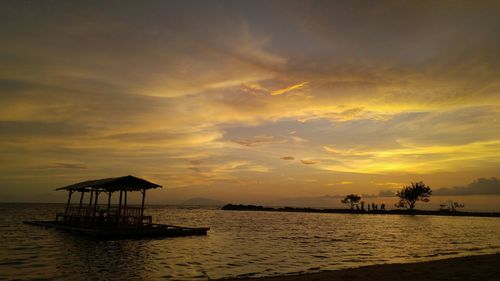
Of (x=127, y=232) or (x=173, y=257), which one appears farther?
(x=127, y=232)

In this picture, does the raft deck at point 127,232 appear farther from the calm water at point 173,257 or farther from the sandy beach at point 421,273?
the sandy beach at point 421,273

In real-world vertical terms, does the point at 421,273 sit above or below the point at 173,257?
above

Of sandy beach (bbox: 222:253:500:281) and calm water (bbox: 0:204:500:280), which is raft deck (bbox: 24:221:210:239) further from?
sandy beach (bbox: 222:253:500:281)

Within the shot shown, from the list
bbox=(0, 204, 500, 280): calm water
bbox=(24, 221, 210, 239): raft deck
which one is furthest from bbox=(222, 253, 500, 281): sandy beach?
bbox=(24, 221, 210, 239): raft deck

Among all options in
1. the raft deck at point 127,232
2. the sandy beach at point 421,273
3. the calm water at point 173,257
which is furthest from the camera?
the raft deck at point 127,232

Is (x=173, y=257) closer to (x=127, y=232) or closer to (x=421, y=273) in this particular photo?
(x=127, y=232)

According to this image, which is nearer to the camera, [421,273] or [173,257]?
[421,273]

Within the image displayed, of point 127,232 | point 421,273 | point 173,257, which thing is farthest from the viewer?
point 127,232

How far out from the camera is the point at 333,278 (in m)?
12.7

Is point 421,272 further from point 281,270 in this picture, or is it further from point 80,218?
point 80,218

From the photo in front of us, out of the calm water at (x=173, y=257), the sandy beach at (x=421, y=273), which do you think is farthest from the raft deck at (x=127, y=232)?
the sandy beach at (x=421, y=273)

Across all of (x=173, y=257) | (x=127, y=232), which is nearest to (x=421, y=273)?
(x=173, y=257)

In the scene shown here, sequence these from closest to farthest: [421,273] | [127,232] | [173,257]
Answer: [421,273], [173,257], [127,232]

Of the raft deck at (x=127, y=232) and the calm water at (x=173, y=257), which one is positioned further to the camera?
the raft deck at (x=127, y=232)
